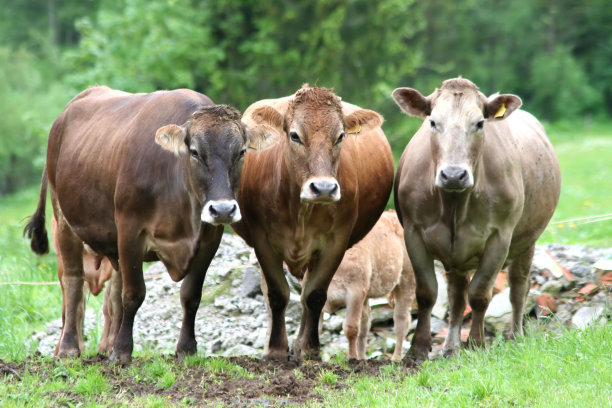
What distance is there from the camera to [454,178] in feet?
22.1

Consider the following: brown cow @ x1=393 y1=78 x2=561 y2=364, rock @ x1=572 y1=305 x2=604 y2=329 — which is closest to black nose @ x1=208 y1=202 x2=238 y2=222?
brown cow @ x1=393 y1=78 x2=561 y2=364

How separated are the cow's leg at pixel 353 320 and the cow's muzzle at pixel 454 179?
2674mm

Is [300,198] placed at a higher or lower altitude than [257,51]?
higher

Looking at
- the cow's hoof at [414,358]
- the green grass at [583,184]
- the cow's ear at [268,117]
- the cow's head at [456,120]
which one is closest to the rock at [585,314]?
the green grass at [583,184]

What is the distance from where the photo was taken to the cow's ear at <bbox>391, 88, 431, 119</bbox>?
7.57m

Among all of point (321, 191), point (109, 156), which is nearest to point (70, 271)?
point (109, 156)

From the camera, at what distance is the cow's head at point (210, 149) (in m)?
6.78

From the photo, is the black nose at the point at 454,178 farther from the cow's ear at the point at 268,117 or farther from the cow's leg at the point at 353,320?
the cow's leg at the point at 353,320

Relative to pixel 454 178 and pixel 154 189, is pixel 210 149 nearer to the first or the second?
pixel 154 189

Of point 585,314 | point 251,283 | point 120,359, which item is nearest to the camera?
point 120,359

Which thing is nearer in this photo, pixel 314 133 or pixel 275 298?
pixel 314 133

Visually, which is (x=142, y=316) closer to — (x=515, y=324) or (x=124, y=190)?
(x=124, y=190)

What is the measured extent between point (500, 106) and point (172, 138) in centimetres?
290

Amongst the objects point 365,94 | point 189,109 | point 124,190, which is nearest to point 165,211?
point 124,190
